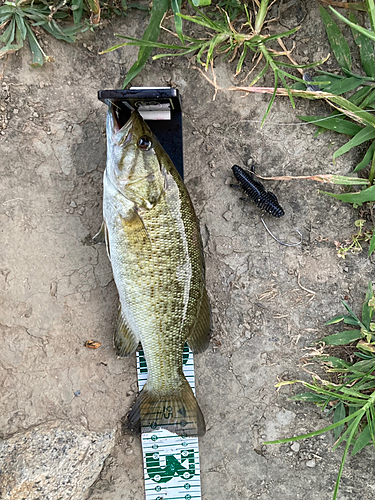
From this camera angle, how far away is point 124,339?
2.33 meters

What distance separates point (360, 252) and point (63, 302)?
209 centimetres

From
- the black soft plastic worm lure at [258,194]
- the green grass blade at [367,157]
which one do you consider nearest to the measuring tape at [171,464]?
the black soft plastic worm lure at [258,194]

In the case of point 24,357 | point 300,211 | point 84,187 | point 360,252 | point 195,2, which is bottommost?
point 24,357

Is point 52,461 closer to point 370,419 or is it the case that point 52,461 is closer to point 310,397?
point 310,397

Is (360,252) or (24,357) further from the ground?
(360,252)

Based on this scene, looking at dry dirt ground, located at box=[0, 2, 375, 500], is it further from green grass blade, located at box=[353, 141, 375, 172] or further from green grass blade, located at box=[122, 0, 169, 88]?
green grass blade, located at box=[122, 0, 169, 88]

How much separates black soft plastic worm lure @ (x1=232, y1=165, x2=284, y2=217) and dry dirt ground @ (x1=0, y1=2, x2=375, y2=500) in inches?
4.5

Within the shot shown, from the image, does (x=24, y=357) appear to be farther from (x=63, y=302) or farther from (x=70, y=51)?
(x=70, y=51)

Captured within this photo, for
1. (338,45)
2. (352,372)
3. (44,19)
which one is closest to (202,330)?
(352,372)

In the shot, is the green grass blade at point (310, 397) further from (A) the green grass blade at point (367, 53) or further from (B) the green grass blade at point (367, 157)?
(A) the green grass blade at point (367, 53)

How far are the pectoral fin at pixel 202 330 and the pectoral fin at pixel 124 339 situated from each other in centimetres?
35

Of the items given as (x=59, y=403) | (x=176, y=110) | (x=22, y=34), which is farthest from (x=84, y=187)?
(x=59, y=403)

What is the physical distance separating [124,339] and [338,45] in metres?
2.38

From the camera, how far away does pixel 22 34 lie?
2.35m
